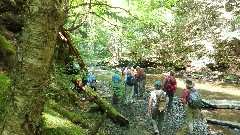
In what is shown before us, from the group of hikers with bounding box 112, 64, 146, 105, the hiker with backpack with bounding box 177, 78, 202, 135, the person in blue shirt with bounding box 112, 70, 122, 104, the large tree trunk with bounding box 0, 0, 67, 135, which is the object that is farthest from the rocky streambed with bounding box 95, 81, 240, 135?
the large tree trunk with bounding box 0, 0, 67, 135

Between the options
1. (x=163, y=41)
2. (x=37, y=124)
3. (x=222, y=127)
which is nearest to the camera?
(x=37, y=124)

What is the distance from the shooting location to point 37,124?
3002mm

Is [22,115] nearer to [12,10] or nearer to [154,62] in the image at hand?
[12,10]

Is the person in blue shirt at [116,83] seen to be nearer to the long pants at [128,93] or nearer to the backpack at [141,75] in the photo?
the long pants at [128,93]

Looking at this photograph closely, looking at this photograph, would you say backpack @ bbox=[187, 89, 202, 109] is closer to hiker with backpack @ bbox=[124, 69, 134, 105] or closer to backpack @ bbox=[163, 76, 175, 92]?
backpack @ bbox=[163, 76, 175, 92]

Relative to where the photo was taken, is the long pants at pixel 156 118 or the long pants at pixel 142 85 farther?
the long pants at pixel 142 85

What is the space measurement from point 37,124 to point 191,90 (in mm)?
7477

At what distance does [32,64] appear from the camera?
109 inches

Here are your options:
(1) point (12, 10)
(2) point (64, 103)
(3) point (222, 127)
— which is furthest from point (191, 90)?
(1) point (12, 10)

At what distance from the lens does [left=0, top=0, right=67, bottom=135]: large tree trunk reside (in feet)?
8.98

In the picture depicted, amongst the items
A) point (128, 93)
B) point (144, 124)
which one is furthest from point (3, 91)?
point (128, 93)

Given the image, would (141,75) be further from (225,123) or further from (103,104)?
(103,104)

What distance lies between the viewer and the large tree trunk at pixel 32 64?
2.74 m

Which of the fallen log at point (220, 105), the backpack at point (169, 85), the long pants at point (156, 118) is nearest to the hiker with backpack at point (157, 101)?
the long pants at point (156, 118)
